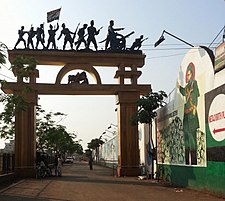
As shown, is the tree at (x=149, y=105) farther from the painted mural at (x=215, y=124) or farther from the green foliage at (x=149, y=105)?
the painted mural at (x=215, y=124)

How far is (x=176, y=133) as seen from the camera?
80.9 ft

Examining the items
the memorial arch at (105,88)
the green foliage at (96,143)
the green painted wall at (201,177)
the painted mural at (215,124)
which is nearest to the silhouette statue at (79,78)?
the memorial arch at (105,88)

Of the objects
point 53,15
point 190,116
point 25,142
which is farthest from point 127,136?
point 190,116

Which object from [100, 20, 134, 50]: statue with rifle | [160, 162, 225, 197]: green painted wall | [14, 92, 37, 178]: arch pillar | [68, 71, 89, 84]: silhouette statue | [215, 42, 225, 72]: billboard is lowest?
[160, 162, 225, 197]: green painted wall

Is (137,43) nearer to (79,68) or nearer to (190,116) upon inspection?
(79,68)

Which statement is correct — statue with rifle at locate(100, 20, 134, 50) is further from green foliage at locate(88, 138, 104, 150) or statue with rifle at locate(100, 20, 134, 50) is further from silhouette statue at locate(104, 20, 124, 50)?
green foliage at locate(88, 138, 104, 150)

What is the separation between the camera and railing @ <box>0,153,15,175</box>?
26.8 metres

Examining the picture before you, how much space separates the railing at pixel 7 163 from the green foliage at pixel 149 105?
28.1ft

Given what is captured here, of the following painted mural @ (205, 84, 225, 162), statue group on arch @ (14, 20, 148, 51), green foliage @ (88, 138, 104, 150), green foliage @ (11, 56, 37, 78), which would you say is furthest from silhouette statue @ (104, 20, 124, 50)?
green foliage @ (88, 138, 104, 150)

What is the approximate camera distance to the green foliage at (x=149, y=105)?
Result: 2875cm

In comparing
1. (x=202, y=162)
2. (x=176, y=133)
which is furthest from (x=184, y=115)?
(x=202, y=162)

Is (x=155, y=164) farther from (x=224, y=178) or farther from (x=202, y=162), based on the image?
(x=224, y=178)

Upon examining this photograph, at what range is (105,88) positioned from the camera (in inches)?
1308

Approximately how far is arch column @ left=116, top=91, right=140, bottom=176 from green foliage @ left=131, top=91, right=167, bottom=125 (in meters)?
3.51
